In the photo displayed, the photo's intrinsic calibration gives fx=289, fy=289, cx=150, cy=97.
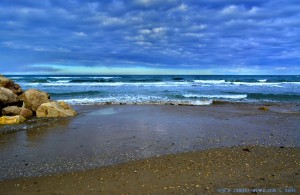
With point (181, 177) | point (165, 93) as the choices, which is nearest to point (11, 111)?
Result: point (181, 177)

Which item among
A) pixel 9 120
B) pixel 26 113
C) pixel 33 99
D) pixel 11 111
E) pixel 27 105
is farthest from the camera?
pixel 33 99

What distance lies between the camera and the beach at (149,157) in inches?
187

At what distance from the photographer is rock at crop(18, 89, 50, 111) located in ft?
43.5

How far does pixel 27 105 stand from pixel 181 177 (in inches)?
406

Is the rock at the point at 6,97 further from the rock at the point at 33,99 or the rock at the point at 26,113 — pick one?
the rock at the point at 26,113

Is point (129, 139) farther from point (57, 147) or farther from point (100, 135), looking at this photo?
point (57, 147)

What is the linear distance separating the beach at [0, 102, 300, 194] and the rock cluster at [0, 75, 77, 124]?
1928 mm

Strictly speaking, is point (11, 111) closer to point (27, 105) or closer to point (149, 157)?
point (27, 105)

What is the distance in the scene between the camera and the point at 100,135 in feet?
27.8

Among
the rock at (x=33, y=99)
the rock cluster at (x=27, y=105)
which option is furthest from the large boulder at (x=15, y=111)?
the rock at (x=33, y=99)

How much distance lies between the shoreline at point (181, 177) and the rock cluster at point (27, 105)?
6.84 metres

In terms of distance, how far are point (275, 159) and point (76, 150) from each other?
446 centimetres

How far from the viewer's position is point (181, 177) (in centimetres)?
508

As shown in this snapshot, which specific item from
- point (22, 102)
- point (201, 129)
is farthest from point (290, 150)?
point (22, 102)
